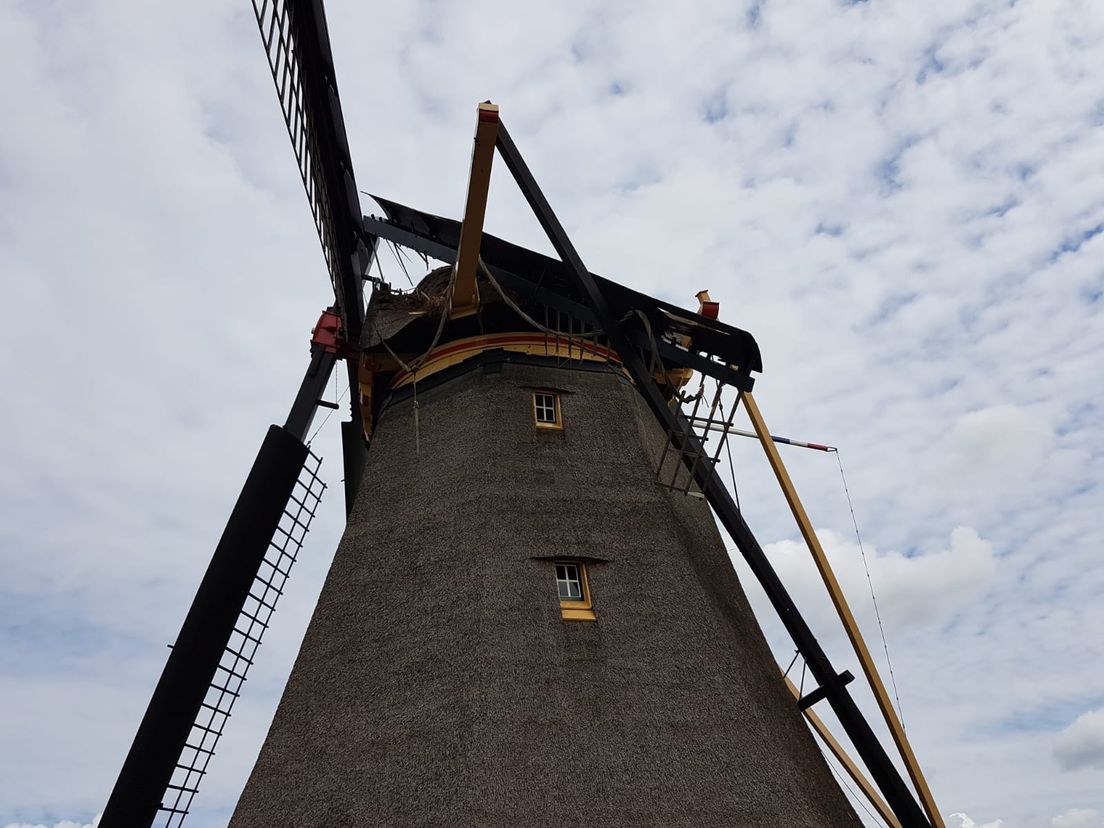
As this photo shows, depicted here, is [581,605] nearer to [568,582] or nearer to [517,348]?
[568,582]

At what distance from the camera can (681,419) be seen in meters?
9.05

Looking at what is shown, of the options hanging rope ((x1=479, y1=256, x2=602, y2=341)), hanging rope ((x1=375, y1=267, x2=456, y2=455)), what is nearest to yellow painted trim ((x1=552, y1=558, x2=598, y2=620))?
hanging rope ((x1=375, y1=267, x2=456, y2=455))

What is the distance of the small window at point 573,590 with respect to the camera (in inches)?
263

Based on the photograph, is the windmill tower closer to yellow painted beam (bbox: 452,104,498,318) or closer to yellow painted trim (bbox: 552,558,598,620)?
yellow painted trim (bbox: 552,558,598,620)

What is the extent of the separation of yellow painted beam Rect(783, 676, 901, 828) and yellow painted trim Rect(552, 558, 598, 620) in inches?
81.5

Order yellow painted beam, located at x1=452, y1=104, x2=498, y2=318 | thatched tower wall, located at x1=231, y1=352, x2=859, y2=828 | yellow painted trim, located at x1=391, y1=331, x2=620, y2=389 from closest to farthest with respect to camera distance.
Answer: thatched tower wall, located at x1=231, y1=352, x2=859, y2=828
yellow painted beam, located at x1=452, y1=104, x2=498, y2=318
yellow painted trim, located at x1=391, y1=331, x2=620, y2=389

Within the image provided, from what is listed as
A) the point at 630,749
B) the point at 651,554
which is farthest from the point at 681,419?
the point at 630,749

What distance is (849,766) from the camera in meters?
7.57

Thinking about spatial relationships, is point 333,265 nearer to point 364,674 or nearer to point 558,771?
point 364,674

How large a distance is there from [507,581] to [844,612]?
3.13m

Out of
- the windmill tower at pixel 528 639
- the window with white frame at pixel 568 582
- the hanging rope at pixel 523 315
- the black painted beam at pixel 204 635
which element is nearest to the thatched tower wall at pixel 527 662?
the windmill tower at pixel 528 639

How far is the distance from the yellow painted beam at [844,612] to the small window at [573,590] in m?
2.28

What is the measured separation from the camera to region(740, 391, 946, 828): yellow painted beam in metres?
6.91

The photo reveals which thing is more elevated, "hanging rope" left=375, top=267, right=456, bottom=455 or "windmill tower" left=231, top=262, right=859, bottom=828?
"hanging rope" left=375, top=267, right=456, bottom=455
